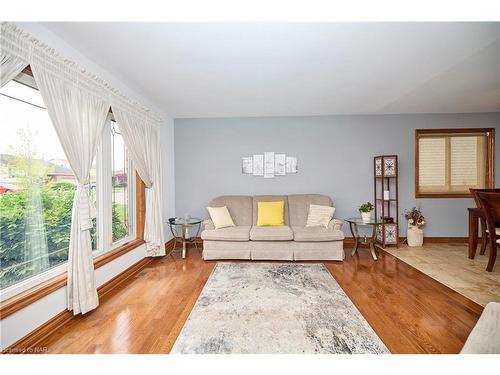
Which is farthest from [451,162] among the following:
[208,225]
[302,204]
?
[208,225]

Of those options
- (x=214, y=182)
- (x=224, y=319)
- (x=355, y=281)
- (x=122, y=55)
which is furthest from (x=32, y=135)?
(x=355, y=281)

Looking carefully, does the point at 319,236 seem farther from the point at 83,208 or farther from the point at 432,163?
the point at 83,208

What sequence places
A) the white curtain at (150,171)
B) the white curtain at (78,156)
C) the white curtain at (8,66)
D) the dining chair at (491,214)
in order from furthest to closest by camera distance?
the white curtain at (150,171)
the dining chair at (491,214)
the white curtain at (78,156)
the white curtain at (8,66)

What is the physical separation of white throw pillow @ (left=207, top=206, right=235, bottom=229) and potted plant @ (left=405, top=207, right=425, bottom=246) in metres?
3.36

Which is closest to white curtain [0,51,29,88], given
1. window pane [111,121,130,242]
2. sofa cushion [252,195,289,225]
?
window pane [111,121,130,242]

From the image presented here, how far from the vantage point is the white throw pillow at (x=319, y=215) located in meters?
4.34

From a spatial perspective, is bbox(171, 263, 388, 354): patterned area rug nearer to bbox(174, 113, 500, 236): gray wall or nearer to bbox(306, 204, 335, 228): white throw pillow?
bbox(306, 204, 335, 228): white throw pillow

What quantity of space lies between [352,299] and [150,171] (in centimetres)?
324

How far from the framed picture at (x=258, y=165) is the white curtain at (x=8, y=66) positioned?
12.2 feet

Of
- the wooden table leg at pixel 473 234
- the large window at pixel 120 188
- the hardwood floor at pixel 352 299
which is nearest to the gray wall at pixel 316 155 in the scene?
the wooden table leg at pixel 473 234

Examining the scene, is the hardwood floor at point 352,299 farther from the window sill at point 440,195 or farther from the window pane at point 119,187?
the window sill at point 440,195

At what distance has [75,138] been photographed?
7.52ft

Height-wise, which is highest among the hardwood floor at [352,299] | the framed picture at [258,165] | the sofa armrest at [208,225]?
the framed picture at [258,165]

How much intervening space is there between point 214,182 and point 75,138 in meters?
2.99
